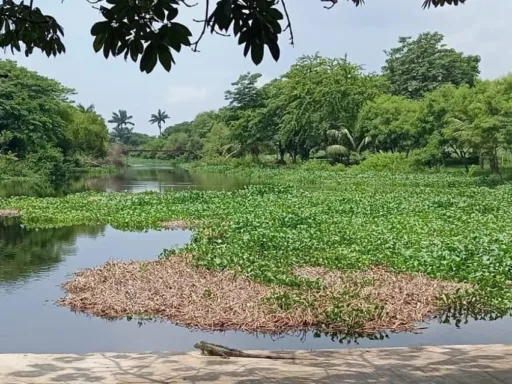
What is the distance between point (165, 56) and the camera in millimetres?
1962

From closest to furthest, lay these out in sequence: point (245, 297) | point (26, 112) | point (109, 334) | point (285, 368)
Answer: point (285, 368), point (109, 334), point (245, 297), point (26, 112)

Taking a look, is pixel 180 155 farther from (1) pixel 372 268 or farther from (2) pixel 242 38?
(2) pixel 242 38

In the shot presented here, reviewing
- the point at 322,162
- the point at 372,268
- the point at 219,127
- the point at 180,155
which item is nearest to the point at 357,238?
A: the point at 372,268

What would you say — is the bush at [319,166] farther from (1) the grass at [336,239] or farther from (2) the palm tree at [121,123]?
(2) the palm tree at [121,123]

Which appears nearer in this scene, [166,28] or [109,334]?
[166,28]

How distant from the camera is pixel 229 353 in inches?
177

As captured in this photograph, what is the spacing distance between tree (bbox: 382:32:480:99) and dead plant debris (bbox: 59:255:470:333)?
30279 millimetres

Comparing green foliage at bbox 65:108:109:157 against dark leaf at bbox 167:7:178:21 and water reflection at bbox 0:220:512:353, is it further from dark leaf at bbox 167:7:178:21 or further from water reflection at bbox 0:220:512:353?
dark leaf at bbox 167:7:178:21

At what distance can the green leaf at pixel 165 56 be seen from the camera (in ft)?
6.42

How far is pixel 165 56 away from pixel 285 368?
2625mm

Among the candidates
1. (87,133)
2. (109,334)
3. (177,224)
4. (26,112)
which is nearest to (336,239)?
(109,334)

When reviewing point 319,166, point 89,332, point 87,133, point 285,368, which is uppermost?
point 87,133

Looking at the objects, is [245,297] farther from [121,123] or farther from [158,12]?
[121,123]

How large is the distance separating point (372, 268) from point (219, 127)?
3963 cm
